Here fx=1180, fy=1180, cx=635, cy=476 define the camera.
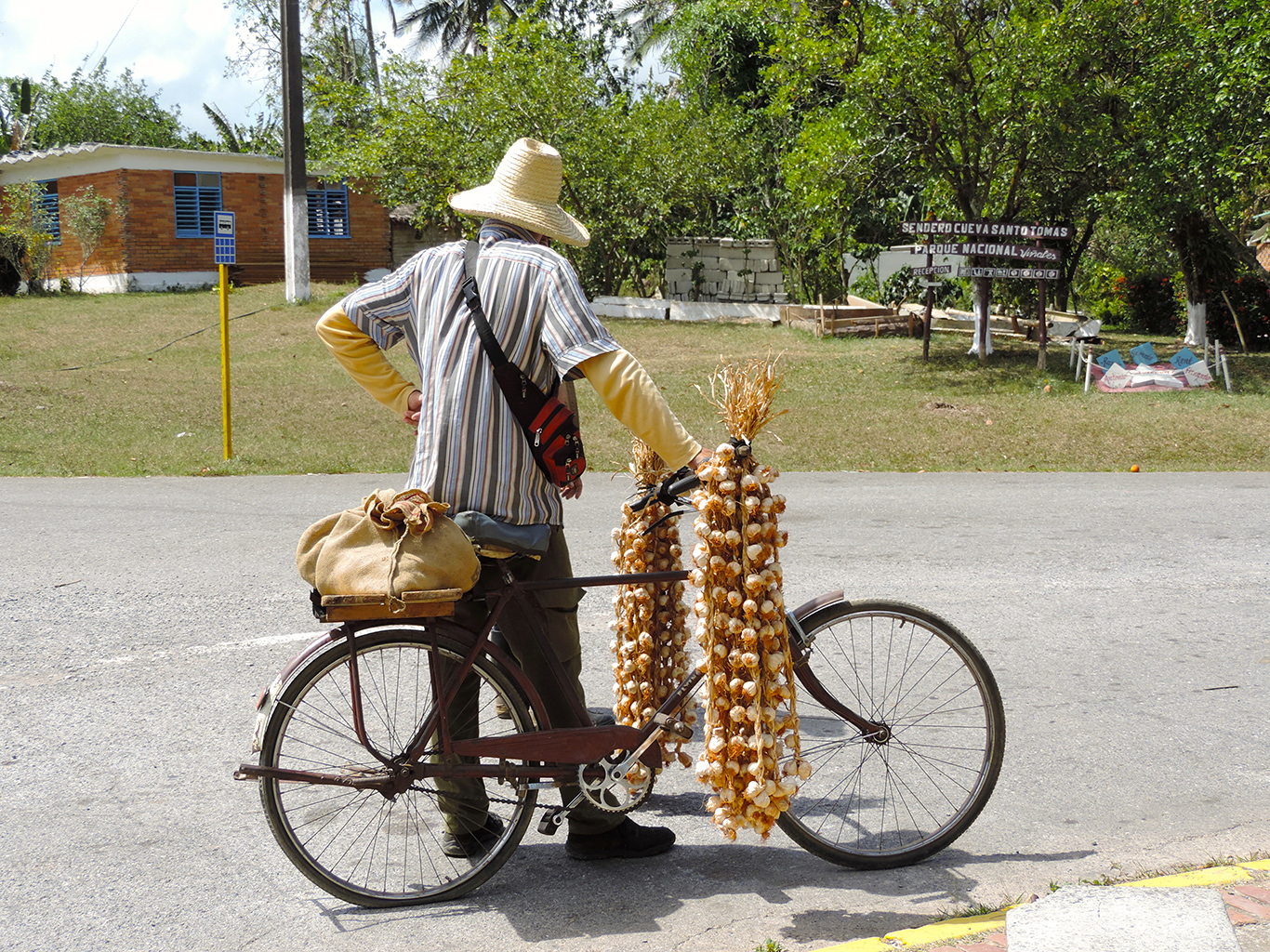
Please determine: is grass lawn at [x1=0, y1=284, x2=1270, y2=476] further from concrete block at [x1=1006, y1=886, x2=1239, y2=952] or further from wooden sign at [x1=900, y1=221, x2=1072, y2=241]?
concrete block at [x1=1006, y1=886, x2=1239, y2=952]

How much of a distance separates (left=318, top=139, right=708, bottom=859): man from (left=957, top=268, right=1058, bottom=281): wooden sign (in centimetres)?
1458

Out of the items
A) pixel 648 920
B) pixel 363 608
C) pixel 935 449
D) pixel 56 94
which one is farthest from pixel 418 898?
pixel 56 94

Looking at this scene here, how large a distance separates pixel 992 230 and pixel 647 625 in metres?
15.0

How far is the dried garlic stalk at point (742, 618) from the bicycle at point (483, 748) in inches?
7.2

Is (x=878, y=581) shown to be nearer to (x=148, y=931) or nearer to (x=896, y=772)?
(x=896, y=772)

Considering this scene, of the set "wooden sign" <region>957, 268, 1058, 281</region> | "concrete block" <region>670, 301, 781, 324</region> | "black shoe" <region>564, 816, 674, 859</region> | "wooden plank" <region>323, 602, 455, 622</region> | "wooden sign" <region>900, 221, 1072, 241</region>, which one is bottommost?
"black shoe" <region>564, 816, 674, 859</region>

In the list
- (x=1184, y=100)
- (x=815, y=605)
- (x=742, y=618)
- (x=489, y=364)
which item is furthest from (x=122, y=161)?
(x=742, y=618)

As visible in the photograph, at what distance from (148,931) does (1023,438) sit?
1135 centimetres

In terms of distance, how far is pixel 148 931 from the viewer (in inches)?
122

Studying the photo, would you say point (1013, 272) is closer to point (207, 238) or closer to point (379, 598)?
point (379, 598)

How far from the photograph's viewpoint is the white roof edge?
2883 cm

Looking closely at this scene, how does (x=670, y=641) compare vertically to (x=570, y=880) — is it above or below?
above

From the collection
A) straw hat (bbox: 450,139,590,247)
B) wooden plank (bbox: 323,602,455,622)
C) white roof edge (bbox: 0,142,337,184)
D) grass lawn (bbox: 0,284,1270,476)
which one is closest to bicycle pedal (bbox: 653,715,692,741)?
wooden plank (bbox: 323,602,455,622)

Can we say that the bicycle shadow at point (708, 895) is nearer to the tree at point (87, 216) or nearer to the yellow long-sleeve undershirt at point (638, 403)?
the yellow long-sleeve undershirt at point (638, 403)
